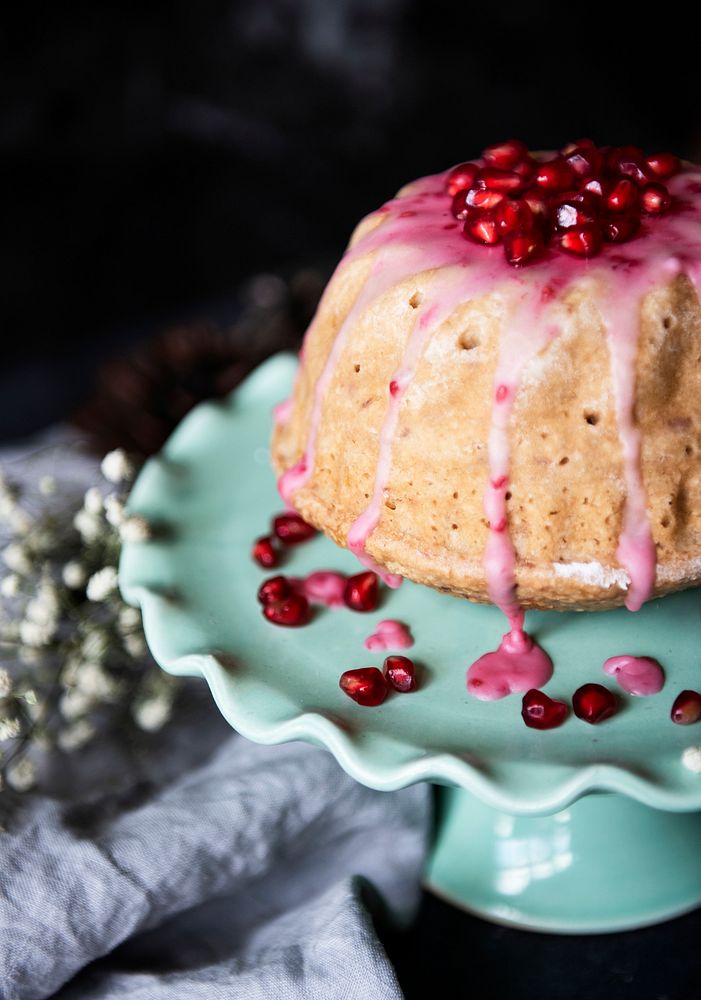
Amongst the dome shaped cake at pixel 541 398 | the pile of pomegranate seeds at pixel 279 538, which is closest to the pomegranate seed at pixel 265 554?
A: the pile of pomegranate seeds at pixel 279 538

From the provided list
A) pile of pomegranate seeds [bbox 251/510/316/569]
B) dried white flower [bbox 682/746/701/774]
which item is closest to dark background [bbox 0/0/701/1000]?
pile of pomegranate seeds [bbox 251/510/316/569]

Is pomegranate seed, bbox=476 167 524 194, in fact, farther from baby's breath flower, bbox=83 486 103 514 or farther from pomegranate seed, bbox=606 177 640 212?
Result: baby's breath flower, bbox=83 486 103 514

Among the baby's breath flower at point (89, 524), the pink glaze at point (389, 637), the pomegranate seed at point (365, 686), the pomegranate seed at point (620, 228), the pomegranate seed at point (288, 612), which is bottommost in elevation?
the baby's breath flower at point (89, 524)

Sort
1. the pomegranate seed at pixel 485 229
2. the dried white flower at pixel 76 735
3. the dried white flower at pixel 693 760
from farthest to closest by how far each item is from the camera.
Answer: the dried white flower at pixel 76 735 → the pomegranate seed at pixel 485 229 → the dried white flower at pixel 693 760

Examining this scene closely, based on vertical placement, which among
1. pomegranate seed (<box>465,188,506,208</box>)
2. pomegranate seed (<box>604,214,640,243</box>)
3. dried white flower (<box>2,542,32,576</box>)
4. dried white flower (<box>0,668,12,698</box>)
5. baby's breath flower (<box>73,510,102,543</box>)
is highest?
pomegranate seed (<box>604,214,640,243</box>)

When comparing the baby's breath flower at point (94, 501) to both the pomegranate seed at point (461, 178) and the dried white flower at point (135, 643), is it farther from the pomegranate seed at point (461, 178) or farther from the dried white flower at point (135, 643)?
the pomegranate seed at point (461, 178)

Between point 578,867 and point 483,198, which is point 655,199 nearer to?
point 483,198

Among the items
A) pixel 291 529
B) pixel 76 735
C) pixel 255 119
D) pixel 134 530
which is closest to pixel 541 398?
pixel 291 529
